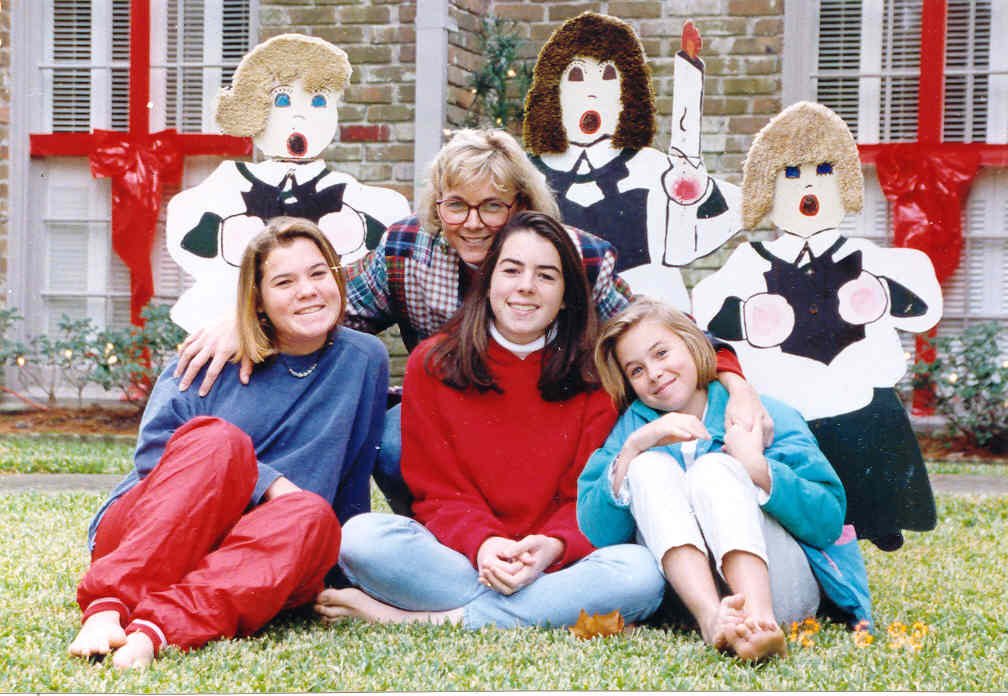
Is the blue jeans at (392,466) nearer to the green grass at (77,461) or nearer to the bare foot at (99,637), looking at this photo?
the bare foot at (99,637)

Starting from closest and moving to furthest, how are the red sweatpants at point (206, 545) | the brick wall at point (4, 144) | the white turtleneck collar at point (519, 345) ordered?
the red sweatpants at point (206, 545), the white turtleneck collar at point (519, 345), the brick wall at point (4, 144)

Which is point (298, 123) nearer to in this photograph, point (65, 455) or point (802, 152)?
point (802, 152)

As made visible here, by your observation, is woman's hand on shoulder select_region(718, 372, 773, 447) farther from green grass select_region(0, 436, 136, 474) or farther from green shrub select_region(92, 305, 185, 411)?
green shrub select_region(92, 305, 185, 411)

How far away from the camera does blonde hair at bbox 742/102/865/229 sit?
10.7 feet

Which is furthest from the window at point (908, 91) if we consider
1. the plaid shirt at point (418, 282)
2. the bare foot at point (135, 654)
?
the bare foot at point (135, 654)

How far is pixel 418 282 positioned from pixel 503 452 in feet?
1.91

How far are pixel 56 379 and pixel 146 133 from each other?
132 centimetres

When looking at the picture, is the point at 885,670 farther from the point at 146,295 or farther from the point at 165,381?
the point at 146,295

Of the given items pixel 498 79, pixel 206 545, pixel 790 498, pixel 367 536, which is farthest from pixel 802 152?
pixel 498 79

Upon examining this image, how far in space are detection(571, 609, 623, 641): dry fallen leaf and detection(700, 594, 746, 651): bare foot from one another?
0.89 ft

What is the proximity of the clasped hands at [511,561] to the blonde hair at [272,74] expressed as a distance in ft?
5.03

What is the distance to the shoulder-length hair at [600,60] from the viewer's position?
3414mm

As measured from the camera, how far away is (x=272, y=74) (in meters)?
3.47

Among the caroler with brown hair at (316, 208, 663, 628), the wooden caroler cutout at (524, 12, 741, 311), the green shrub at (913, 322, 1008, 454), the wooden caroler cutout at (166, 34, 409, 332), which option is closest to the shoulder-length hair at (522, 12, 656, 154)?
the wooden caroler cutout at (524, 12, 741, 311)
